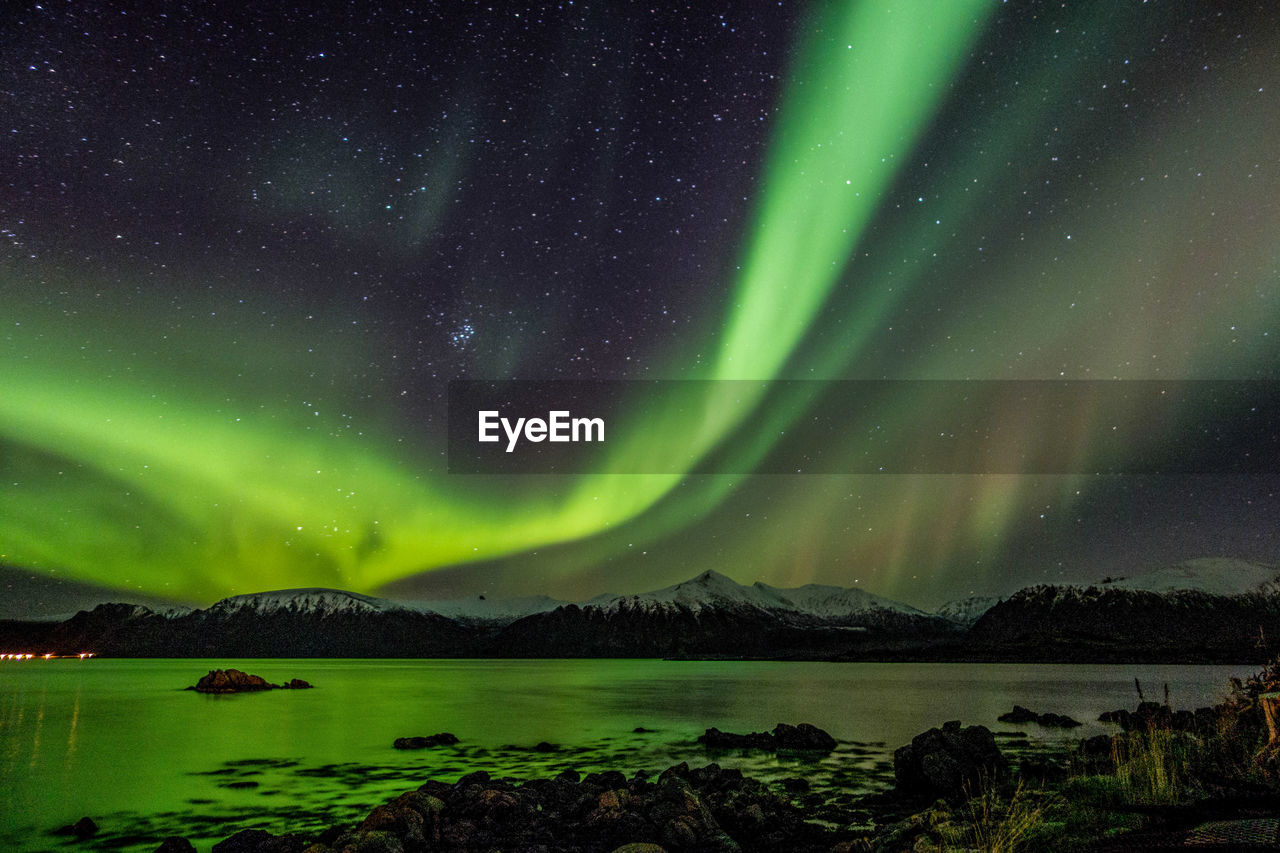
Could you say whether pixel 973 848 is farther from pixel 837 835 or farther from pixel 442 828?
pixel 442 828

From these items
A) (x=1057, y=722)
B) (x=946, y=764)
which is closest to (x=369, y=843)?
(x=946, y=764)

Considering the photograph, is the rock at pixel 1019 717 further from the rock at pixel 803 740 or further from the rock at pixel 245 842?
the rock at pixel 245 842

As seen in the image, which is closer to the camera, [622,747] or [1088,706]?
[622,747]

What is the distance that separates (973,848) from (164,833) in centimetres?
1821

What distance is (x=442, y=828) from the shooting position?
14.3m

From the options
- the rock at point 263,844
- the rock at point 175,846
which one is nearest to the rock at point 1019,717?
the rock at point 263,844

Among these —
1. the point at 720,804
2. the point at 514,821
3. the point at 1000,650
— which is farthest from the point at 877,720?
the point at 1000,650

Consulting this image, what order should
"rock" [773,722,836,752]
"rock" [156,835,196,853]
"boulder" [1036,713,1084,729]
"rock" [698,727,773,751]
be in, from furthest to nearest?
"boulder" [1036,713,1084,729]
"rock" [698,727,773,751]
"rock" [773,722,836,752]
"rock" [156,835,196,853]

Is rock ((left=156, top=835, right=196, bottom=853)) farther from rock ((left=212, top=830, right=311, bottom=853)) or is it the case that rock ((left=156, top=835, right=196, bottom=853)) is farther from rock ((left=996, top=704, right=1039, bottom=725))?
rock ((left=996, top=704, right=1039, bottom=725))

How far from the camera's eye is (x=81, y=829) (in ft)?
59.4

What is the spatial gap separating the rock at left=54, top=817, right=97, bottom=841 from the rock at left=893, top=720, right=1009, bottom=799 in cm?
1956

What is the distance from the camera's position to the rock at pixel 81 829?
706 inches

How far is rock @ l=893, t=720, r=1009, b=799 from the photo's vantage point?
17516 millimetres

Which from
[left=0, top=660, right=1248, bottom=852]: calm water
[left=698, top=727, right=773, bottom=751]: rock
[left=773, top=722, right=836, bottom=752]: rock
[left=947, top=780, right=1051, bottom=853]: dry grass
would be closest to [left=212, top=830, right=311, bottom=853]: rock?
[left=0, top=660, right=1248, bottom=852]: calm water
